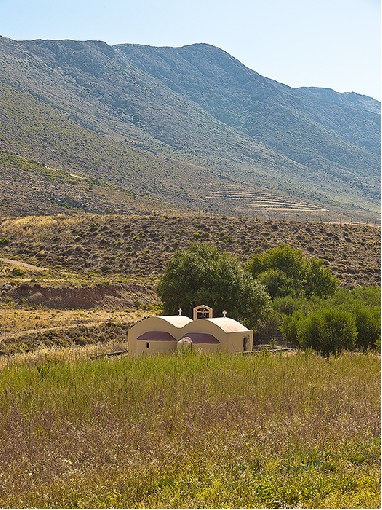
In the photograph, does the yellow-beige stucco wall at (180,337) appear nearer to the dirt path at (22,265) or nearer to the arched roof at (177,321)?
the arched roof at (177,321)

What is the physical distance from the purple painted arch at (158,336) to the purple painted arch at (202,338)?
1.07 metres

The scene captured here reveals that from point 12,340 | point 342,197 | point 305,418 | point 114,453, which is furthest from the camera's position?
point 342,197

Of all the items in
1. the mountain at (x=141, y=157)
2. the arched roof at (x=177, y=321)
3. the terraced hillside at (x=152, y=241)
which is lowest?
the arched roof at (x=177, y=321)

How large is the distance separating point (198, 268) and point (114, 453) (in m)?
29.0

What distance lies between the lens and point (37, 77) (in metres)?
172

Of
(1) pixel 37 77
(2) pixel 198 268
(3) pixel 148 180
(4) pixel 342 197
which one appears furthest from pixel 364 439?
(1) pixel 37 77

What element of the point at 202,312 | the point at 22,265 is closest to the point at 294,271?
the point at 202,312

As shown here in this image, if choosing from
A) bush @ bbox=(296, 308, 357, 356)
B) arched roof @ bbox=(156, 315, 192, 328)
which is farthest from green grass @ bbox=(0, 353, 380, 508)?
bush @ bbox=(296, 308, 357, 356)

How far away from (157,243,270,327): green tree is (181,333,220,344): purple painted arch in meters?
9.68

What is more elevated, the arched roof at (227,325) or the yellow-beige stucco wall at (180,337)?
the arched roof at (227,325)

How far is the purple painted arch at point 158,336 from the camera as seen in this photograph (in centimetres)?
3494

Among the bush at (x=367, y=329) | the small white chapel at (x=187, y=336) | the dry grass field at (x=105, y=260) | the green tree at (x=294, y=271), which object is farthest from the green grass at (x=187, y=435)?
the green tree at (x=294, y=271)

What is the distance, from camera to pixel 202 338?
111ft

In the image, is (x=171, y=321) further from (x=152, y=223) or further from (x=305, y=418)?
(x=152, y=223)
